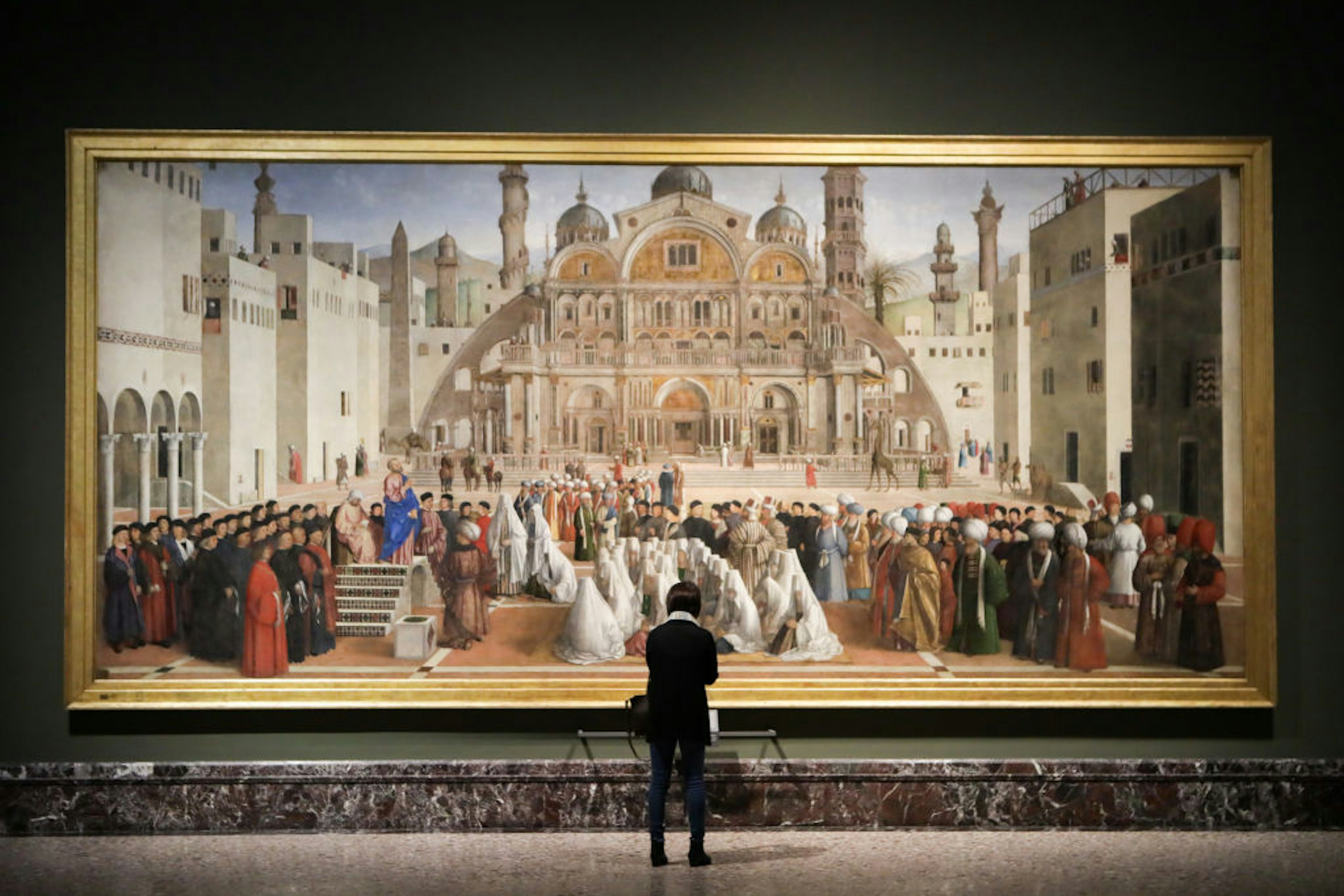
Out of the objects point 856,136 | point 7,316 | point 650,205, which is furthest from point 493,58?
point 7,316

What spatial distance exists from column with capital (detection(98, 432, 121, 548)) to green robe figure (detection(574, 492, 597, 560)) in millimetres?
3081

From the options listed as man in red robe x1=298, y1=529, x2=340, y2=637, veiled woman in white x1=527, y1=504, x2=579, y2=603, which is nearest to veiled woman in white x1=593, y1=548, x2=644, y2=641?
veiled woman in white x1=527, y1=504, x2=579, y2=603

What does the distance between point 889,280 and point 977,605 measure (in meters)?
2.30

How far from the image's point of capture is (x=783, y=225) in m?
8.02

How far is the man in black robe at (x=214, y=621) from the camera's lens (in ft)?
25.8

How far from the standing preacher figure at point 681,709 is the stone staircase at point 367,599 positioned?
197cm

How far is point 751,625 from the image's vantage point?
26.0ft

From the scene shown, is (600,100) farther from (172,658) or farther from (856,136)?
(172,658)

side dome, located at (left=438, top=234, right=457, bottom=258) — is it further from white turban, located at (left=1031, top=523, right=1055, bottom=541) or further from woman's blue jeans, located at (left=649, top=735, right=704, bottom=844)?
white turban, located at (left=1031, top=523, right=1055, bottom=541)

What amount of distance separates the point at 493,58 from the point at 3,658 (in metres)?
5.24

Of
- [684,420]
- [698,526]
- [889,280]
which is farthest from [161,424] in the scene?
[889,280]

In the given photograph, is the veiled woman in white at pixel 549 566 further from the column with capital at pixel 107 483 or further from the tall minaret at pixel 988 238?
the tall minaret at pixel 988 238

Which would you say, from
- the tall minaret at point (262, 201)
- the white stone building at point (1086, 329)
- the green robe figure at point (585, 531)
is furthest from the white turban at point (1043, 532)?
the tall minaret at point (262, 201)

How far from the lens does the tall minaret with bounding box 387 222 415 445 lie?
8.02m
